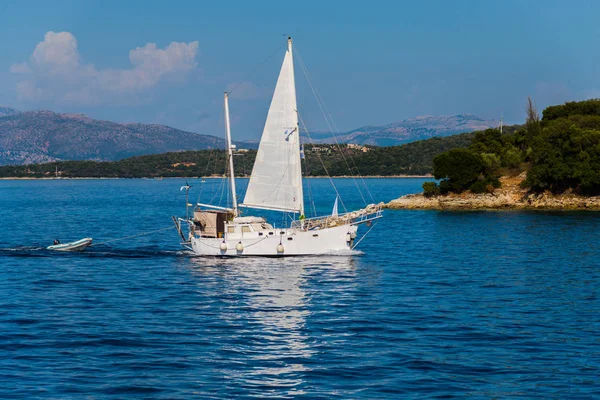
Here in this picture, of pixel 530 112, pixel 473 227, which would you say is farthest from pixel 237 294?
pixel 530 112

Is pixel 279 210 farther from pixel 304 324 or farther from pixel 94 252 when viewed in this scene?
pixel 304 324

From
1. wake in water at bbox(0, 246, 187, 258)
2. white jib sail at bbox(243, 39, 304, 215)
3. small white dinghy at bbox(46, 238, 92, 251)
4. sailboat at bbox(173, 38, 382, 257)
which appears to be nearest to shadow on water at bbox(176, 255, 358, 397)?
sailboat at bbox(173, 38, 382, 257)

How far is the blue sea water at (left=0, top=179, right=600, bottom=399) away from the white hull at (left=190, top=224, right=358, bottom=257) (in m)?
0.96

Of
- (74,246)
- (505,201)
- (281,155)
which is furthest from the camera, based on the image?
(505,201)

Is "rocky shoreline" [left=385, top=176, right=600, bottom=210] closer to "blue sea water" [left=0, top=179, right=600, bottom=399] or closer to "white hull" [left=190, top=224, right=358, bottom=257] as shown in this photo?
"blue sea water" [left=0, top=179, right=600, bottom=399]

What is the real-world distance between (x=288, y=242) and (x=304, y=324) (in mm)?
16960

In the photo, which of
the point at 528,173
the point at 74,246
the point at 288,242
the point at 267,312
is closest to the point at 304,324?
the point at 267,312

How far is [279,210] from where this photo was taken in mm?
44344

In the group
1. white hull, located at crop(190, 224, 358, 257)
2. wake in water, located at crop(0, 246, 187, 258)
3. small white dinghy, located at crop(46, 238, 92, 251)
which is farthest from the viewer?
small white dinghy, located at crop(46, 238, 92, 251)

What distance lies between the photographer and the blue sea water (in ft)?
65.2

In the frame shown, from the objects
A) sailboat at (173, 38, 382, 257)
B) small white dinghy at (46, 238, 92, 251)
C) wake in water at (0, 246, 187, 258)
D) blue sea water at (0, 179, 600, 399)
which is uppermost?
sailboat at (173, 38, 382, 257)

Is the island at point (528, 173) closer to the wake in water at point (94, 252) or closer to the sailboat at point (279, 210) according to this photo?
the sailboat at point (279, 210)

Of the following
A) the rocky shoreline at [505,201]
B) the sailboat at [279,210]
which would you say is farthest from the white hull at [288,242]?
the rocky shoreline at [505,201]

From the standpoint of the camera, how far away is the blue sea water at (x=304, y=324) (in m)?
19.9
